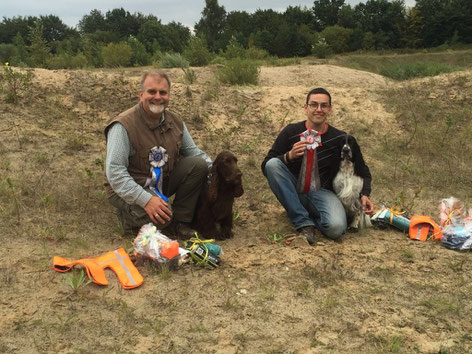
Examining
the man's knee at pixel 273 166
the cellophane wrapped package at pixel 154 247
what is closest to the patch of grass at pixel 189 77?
the man's knee at pixel 273 166

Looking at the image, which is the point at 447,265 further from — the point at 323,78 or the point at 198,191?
the point at 323,78

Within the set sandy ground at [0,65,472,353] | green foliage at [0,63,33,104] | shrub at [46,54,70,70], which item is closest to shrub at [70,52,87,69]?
shrub at [46,54,70,70]

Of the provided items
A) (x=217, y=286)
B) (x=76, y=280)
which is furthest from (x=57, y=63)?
(x=217, y=286)

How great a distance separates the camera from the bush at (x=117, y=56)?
9666 millimetres

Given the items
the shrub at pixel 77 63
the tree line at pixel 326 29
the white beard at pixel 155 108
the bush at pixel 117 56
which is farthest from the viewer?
the tree line at pixel 326 29

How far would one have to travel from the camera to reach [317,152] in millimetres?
3859

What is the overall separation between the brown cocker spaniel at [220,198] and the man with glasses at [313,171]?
0.53m

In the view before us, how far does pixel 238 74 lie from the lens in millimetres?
7625

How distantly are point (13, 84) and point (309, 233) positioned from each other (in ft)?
16.4

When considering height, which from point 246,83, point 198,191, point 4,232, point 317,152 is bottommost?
point 4,232

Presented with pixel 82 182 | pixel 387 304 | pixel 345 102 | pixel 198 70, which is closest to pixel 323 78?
pixel 345 102

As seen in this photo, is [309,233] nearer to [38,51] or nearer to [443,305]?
[443,305]

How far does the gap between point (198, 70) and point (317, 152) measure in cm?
506

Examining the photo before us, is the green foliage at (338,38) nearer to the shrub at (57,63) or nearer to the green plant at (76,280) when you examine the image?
the shrub at (57,63)
